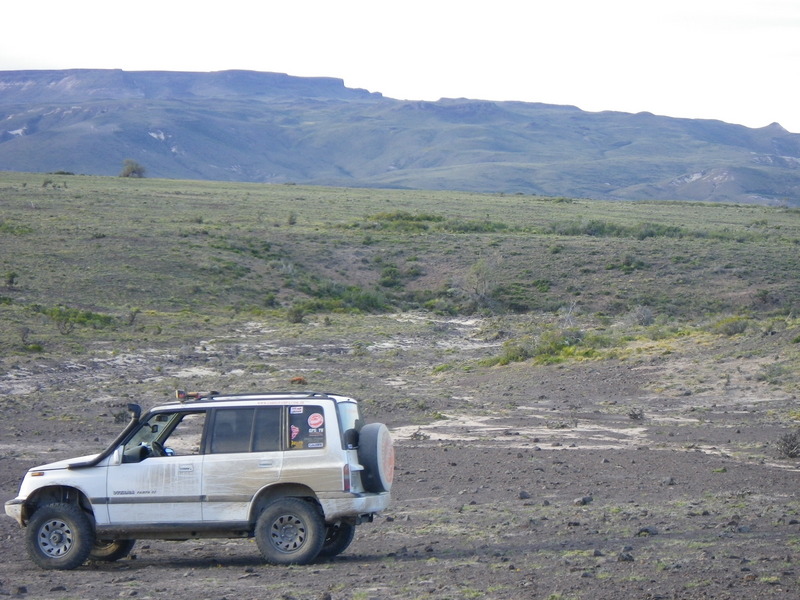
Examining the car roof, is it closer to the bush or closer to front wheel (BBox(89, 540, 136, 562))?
front wheel (BBox(89, 540, 136, 562))

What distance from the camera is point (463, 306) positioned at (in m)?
41.1

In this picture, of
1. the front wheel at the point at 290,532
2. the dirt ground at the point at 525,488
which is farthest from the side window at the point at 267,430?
the dirt ground at the point at 525,488

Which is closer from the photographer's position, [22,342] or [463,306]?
[22,342]

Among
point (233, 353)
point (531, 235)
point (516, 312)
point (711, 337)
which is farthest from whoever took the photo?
point (531, 235)

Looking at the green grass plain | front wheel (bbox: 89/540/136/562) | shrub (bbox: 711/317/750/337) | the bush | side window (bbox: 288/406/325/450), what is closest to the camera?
side window (bbox: 288/406/325/450)

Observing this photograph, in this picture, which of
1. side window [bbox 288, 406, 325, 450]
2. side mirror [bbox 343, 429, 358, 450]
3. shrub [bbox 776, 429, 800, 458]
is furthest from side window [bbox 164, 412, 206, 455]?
shrub [bbox 776, 429, 800, 458]

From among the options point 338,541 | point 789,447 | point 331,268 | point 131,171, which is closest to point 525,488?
point 338,541

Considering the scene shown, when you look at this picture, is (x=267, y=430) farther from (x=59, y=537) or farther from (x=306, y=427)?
(x=59, y=537)

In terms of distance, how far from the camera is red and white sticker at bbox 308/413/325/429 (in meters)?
8.43

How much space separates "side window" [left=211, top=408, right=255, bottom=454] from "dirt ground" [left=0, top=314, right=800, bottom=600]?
1.07m

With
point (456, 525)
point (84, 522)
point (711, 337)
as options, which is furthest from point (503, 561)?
point (711, 337)

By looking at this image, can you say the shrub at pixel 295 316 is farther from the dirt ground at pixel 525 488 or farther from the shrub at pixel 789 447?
the shrub at pixel 789 447

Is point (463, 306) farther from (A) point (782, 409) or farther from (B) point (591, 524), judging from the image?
(B) point (591, 524)

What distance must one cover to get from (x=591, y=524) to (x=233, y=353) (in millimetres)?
18546
